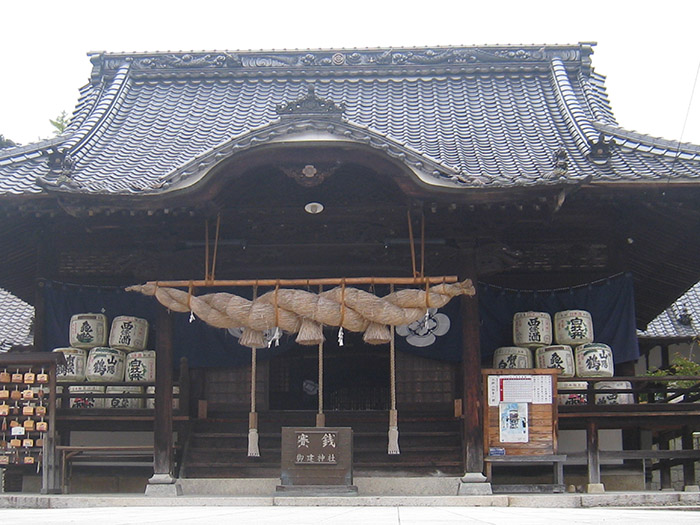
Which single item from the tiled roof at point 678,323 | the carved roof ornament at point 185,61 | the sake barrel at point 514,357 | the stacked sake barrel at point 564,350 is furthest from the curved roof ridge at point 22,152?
the tiled roof at point 678,323

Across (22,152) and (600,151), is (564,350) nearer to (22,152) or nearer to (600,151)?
(600,151)

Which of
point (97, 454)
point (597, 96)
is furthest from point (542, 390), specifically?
point (597, 96)

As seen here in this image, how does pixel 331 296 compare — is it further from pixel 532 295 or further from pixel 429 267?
pixel 532 295

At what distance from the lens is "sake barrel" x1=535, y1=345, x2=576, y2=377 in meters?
13.2

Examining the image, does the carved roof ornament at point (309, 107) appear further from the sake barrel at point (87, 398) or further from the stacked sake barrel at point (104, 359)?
the sake barrel at point (87, 398)

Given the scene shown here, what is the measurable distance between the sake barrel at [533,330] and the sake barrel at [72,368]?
618cm

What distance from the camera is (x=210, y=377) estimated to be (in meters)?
13.9

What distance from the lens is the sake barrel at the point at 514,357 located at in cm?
1343

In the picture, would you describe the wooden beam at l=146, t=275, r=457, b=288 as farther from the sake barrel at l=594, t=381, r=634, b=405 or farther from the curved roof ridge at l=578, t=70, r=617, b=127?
the curved roof ridge at l=578, t=70, r=617, b=127

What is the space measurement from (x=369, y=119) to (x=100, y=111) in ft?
15.1

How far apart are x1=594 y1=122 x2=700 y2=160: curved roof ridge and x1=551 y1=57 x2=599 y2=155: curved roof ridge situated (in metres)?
0.25

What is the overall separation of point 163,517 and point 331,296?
4814mm

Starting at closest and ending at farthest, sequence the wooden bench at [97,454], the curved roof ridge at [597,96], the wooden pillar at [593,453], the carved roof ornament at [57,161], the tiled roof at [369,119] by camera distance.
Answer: the tiled roof at [369,119] < the wooden pillar at [593,453] < the wooden bench at [97,454] < the carved roof ornament at [57,161] < the curved roof ridge at [597,96]

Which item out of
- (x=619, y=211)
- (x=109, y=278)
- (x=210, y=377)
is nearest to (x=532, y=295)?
(x=619, y=211)
